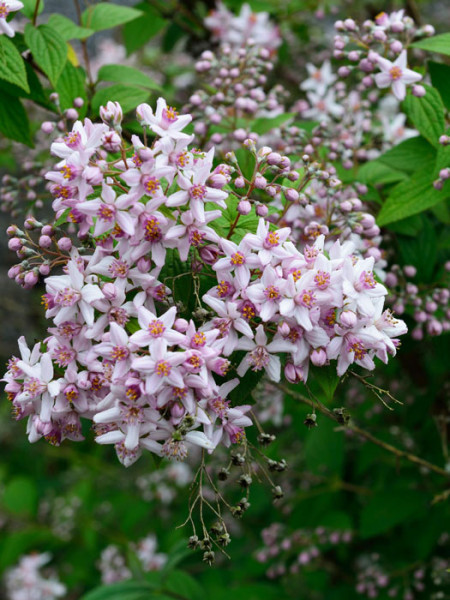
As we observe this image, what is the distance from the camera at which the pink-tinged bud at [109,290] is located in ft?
5.14

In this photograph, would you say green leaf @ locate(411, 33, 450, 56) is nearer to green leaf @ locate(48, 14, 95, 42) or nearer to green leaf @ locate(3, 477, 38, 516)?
green leaf @ locate(48, 14, 95, 42)

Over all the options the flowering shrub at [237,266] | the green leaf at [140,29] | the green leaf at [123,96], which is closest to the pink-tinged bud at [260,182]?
the flowering shrub at [237,266]

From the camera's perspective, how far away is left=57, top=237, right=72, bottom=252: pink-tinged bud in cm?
169

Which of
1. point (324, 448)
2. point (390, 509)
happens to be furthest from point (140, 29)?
point (390, 509)

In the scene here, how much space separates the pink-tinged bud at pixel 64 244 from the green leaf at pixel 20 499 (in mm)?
3576

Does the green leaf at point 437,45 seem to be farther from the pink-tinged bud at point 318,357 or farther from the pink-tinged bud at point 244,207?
the pink-tinged bud at point 318,357

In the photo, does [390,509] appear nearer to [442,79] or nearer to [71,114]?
[442,79]

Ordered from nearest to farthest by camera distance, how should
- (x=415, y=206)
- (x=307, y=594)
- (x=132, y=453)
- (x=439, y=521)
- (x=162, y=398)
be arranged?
(x=162, y=398) < (x=132, y=453) < (x=415, y=206) < (x=439, y=521) < (x=307, y=594)

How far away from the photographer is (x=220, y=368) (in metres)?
1.50

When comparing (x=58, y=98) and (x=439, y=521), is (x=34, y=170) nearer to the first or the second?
(x=58, y=98)

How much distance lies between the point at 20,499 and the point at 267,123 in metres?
3.54

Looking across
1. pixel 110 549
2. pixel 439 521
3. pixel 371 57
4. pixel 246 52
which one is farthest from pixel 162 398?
pixel 110 549

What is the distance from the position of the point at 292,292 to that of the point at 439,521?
2.18 meters

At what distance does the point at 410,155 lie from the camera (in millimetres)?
2373
